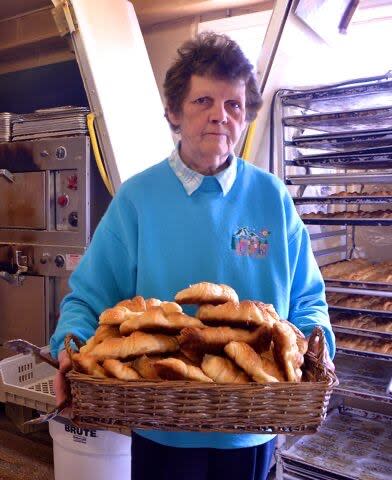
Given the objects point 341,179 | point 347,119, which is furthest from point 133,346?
point 347,119

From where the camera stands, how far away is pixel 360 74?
2752 millimetres

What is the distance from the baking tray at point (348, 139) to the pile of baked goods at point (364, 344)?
2.93 ft

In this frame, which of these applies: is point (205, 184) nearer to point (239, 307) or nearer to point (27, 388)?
point (239, 307)

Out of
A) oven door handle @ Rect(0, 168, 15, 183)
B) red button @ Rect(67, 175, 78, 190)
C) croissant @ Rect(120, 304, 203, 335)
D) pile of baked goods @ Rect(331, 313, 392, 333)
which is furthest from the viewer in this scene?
oven door handle @ Rect(0, 168, 15, 183)

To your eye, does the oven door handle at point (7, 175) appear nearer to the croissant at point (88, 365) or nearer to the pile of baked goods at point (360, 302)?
the pile of baked goods at point (360, 302)

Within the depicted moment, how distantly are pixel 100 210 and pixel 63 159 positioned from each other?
36 cm

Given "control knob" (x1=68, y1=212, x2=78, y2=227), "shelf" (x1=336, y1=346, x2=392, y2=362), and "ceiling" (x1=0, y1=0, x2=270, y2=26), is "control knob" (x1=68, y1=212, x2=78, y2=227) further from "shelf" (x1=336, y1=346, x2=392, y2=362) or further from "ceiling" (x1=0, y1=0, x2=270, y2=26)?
"shelf" (x1=336, y1=346, x2=392, y2=362)

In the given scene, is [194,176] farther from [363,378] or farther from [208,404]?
[363,378]

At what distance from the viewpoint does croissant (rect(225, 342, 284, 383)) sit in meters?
0.96

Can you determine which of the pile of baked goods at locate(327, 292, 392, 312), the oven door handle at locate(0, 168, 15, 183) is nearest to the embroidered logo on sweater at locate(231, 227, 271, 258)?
the pile of baked goods at locate(327, 292, 392, 312)

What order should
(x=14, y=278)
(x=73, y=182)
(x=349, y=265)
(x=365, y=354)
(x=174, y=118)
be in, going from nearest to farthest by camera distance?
(x=174, y=118)
(x=365, y=354)
(x=349, y=265)
(x=73, y=182)
(x=14, y=278)

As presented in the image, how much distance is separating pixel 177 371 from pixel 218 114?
2.26 feet

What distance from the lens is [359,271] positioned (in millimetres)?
2361

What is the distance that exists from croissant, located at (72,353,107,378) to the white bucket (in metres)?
1.32
